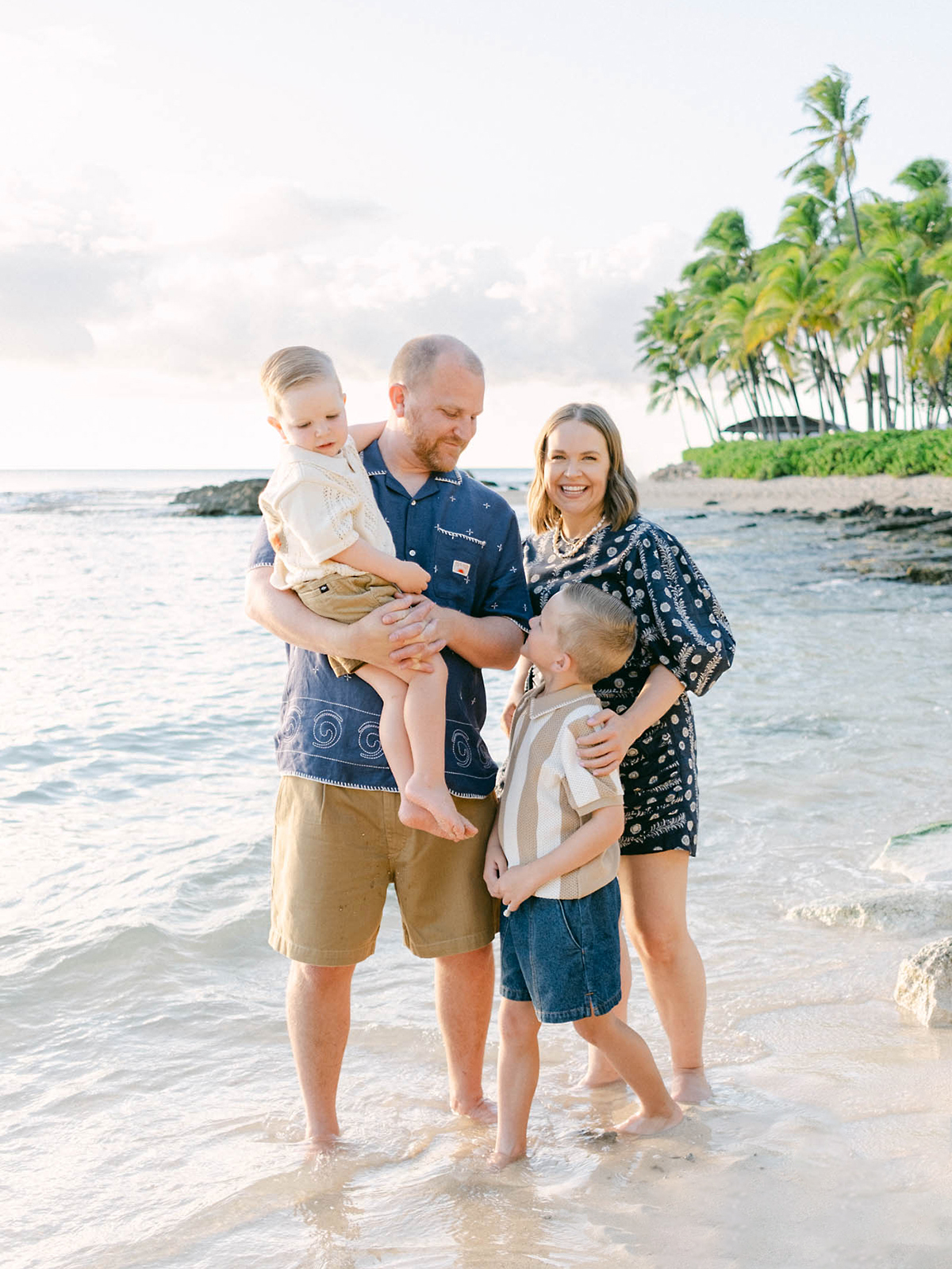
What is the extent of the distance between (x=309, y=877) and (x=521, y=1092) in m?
0.77

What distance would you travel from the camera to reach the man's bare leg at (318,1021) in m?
2.95

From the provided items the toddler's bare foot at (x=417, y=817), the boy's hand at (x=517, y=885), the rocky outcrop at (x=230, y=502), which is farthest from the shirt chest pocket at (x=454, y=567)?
the rocky outcrop at (x=230, y=502)

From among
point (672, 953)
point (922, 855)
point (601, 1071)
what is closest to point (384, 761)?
point (672, 953)

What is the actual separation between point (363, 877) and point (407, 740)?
42cm

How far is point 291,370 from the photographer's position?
107 inches

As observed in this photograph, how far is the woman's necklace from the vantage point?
10.2 ft

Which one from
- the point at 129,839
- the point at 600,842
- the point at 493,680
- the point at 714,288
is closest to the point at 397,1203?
the point at 600,842

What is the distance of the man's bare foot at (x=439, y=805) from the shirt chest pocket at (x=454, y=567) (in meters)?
0.51

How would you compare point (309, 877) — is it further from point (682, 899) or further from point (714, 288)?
point (714, 288)

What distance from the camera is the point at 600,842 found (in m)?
2.74

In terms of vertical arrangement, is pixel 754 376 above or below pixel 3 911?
above

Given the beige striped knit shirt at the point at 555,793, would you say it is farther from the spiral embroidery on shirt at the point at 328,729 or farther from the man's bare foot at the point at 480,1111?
the man's bare foot at the point at 480,1111

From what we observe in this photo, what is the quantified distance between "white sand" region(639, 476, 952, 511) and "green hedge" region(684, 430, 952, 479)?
1.19ft

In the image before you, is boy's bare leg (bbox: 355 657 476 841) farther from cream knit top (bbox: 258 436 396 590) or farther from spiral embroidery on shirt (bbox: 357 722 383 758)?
cream knit top (bbox: 258 436 396 590)
